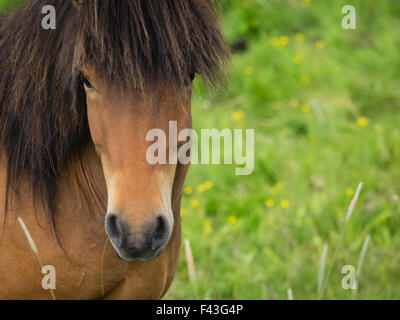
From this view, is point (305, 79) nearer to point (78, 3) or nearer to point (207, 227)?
point (207, 227)

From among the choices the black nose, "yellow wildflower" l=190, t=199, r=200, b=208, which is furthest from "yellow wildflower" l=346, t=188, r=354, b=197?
the black nose

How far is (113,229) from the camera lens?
5.71ft

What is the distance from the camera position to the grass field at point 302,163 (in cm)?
358

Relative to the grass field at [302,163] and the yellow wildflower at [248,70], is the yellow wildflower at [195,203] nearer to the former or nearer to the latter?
the grass field at [302,163]

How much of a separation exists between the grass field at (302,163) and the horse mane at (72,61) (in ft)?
1.01

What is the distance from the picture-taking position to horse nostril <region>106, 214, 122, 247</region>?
5.66 ft

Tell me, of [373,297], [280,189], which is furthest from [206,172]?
[373,297]

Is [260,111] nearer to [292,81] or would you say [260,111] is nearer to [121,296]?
[292,81]

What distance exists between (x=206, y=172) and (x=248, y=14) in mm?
2460

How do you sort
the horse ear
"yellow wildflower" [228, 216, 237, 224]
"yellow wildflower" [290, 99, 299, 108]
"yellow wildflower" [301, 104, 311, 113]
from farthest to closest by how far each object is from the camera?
"yellow wildflower" [290, 99, 299, 108], "yellow wildflower" [301, 104, 311, 113], "yellow wildflower" [228, 216, 237, 224], the horse ear

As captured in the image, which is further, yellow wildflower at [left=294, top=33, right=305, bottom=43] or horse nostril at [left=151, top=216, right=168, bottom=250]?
yellow wildflower at [left=294, top=33, right=305, bottom=43]

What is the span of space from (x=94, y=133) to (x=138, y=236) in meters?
0.41

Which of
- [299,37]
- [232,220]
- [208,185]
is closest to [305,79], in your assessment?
[299,37]

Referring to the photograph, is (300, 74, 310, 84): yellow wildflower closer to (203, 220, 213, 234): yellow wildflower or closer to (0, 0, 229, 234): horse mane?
(203, 220, 213, 234): yellow wildflower
